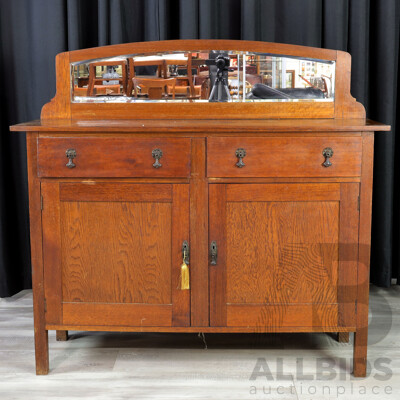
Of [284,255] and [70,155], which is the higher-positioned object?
[70,155]

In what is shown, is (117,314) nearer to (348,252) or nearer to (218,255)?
(218,255)

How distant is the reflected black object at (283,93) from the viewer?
2.50 metres

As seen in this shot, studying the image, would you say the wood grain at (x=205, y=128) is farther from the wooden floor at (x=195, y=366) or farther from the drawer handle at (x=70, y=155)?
the wooden floor at (x=195, y=366)

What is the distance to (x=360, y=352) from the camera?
2373mm

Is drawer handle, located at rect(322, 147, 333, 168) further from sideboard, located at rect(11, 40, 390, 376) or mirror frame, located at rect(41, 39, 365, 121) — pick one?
mirror frame, located at rect(41, 39, 365, 121)

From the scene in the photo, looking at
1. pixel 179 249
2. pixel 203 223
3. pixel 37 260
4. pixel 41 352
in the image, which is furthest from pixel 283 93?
pixel 41 352

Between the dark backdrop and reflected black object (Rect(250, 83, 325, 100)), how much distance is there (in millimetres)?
565

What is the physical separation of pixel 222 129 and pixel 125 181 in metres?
0.39

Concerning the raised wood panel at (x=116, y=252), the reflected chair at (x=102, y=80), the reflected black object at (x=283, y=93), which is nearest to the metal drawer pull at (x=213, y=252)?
the raised wood panel at (x=116, y=252)

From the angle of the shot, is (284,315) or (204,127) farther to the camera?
(284,315)

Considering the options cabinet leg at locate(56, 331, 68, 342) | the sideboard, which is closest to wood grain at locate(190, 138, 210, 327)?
the sideboard

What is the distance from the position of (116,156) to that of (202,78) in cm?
51

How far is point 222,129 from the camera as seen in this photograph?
7.34ft

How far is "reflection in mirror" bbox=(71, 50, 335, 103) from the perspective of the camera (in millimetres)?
2512
